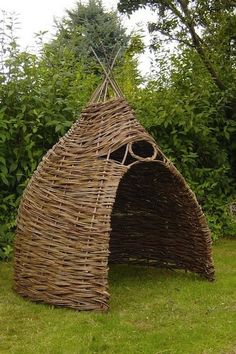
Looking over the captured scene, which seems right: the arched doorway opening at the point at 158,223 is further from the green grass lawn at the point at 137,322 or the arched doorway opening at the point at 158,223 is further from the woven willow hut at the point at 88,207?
the green grass lawn at the point at 137,322

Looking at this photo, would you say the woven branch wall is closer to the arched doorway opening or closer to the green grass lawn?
the arched doorway opening

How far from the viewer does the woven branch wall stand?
478cm

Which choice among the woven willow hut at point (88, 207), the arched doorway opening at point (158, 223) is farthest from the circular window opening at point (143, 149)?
the arched doorway opening at point (158, 223)

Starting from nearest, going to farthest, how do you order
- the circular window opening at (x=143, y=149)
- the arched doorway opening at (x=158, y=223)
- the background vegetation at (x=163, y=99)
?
1. the circular window opening at (x=143, y=149)
2. the arched doorway opening at (x=158, y=223)
3. the background vegetation at (x=163, y=99)

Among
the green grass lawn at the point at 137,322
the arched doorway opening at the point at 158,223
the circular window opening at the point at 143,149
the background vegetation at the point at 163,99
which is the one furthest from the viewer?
the background vegetation at the point at 163,99

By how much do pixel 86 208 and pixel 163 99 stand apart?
162 inches

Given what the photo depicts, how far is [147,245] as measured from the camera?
6707 mm

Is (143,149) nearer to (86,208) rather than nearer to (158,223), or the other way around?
(158,223)

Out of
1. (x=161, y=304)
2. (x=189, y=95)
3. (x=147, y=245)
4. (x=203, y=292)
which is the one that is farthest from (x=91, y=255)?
(x=189, y=95)

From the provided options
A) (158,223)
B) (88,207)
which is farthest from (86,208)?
(158,223)

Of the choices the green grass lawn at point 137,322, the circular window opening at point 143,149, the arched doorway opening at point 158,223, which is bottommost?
the green grass lawn at point 137,322

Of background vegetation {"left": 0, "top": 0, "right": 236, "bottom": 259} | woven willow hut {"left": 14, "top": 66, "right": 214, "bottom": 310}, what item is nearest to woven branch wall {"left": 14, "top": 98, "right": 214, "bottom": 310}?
woven willow hut {"left": 14, "top": 66, "right": 214, "bottom": 310}

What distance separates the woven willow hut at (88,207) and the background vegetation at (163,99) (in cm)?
157

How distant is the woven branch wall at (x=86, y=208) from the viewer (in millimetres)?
4781
